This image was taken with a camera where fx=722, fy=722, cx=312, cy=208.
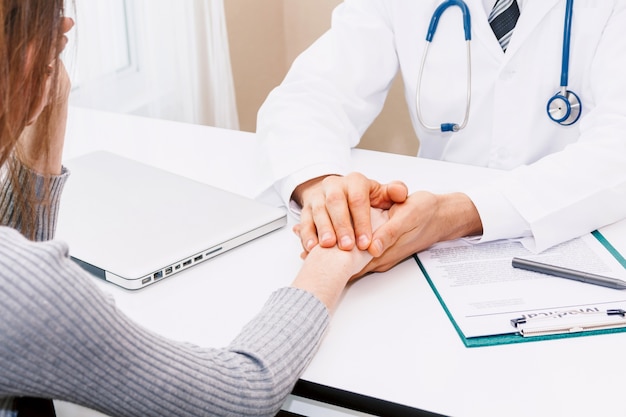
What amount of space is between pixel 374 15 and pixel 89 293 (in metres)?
1.00

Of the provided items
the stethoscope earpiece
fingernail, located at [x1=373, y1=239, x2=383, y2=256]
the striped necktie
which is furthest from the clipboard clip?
the striped necktie

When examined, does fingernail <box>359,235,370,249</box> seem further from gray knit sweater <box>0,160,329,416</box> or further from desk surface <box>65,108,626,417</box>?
gray knit sweater <box>0,160,329,416</box>

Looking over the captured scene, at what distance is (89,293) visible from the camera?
0.59 metres

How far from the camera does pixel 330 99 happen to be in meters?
1.34

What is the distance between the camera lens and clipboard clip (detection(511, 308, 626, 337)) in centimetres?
82

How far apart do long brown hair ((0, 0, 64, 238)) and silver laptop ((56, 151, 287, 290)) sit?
0.28 m

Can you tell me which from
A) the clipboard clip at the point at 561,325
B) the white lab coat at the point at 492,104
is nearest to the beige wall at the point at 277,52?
the white lab coat at the point at 492,104

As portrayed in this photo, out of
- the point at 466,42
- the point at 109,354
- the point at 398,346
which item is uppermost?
the point at 466,42

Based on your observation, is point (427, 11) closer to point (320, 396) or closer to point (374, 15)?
point (374, 15)

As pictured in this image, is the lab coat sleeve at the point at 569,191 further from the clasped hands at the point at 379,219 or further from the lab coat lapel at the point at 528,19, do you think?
the lab coat lapel at the point at 528,19

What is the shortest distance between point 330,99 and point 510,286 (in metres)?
0.56

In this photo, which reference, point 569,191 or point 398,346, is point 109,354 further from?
point 569,191

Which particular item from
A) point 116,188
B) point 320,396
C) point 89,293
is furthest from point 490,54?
point 89,293

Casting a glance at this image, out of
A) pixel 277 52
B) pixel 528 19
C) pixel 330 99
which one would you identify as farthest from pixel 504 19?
pixel 277 52
